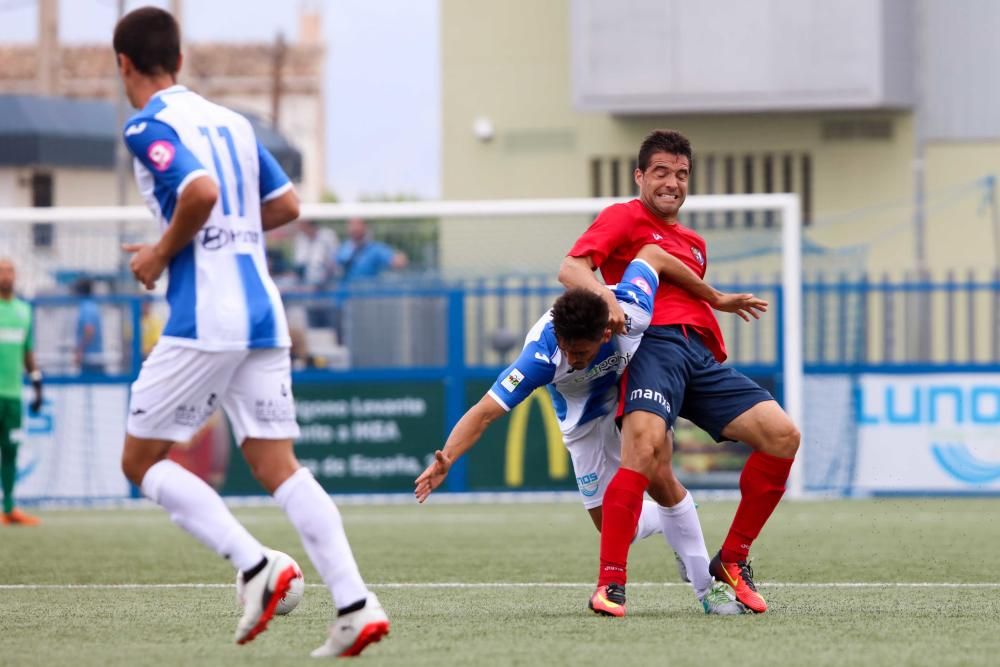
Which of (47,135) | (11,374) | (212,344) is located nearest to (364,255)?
(11,374)

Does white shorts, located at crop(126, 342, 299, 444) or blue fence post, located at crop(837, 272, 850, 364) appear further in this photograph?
blue fence post, located at crop(837, 272, 850, 364)

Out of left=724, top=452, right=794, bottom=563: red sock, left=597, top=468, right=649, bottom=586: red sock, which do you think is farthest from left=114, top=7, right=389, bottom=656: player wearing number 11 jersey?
left=724, top=452, right=794, bottom=563: red sock

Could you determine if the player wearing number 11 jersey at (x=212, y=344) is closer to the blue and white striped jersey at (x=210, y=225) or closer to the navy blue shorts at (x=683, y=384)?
the blue and white striped jersey at (x=210, y=225)

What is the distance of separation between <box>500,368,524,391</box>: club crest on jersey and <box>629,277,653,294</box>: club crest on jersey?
0.55 m

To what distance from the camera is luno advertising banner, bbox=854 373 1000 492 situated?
15.2 metres

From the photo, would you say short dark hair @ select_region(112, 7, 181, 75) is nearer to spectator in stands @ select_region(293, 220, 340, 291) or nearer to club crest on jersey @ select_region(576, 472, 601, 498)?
club crest on jersey @ select_region(576, 472, 601, 498)

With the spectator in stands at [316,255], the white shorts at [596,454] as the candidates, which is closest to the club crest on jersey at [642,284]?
the white shorts at [596,454]

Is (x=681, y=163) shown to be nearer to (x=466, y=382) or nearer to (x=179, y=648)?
(x=179, y=648)

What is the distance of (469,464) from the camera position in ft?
51.2

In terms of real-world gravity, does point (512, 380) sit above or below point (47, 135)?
below

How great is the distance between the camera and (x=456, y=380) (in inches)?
618

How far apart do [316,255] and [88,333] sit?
6.86ft

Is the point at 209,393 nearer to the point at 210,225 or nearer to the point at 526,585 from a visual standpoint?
the point at 210,225

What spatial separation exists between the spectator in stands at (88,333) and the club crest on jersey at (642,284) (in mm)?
9764
